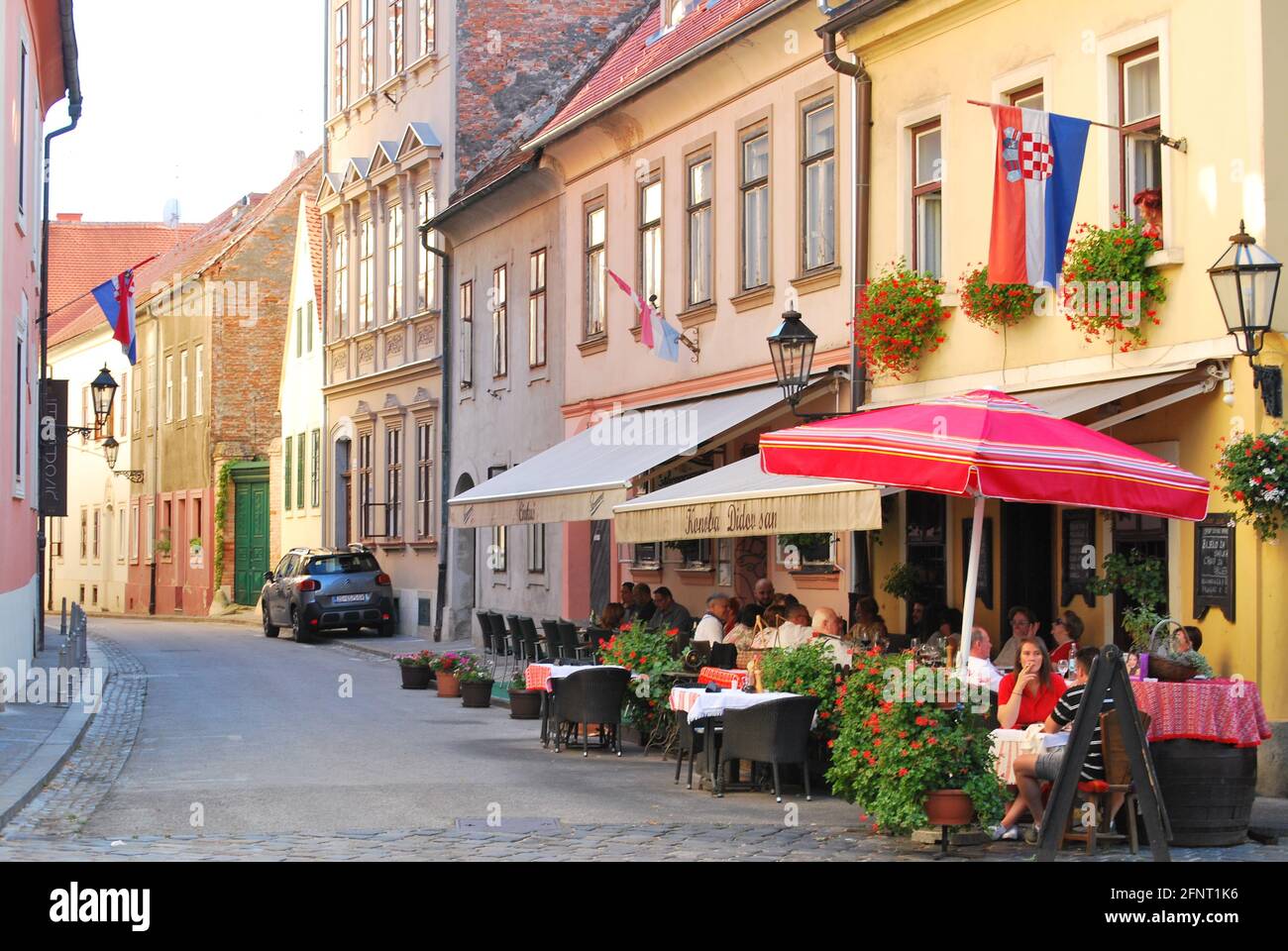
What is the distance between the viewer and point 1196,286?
1388cm

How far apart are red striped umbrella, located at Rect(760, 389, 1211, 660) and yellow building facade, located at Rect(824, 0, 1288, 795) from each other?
202 cm

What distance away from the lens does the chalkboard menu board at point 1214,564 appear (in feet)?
44.4

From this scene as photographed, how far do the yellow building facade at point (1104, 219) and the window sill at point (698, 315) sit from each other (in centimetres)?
395

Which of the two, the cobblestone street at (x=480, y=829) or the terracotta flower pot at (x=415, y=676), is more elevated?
the terracotta flower pot at (x=415, y=676)

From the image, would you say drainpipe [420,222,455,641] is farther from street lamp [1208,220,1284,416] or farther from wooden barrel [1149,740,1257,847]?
wooden barrel [1149,740,1257,847]

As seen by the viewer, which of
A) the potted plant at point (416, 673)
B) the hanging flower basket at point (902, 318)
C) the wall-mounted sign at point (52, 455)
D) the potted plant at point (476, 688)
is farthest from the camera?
the wall-mounted sign at point (52, 455)

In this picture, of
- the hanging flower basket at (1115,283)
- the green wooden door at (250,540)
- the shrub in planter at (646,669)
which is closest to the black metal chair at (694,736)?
the shrub in planter at (646,669)

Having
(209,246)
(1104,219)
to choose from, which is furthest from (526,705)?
(209,246)

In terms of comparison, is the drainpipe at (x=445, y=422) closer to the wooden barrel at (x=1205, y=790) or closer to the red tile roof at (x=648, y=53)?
the red tile roof at (x=648, y=53)

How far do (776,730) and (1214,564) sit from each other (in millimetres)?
3529

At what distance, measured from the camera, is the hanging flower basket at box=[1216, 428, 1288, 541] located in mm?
12773

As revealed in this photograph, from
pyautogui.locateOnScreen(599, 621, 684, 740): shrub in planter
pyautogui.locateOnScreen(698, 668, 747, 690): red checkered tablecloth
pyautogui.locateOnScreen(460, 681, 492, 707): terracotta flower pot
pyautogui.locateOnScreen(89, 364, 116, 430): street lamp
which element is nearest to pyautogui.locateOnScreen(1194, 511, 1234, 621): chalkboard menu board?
pyautogui.locateOnScreen(698, 668, 747, 690): red checkered tablecloth
